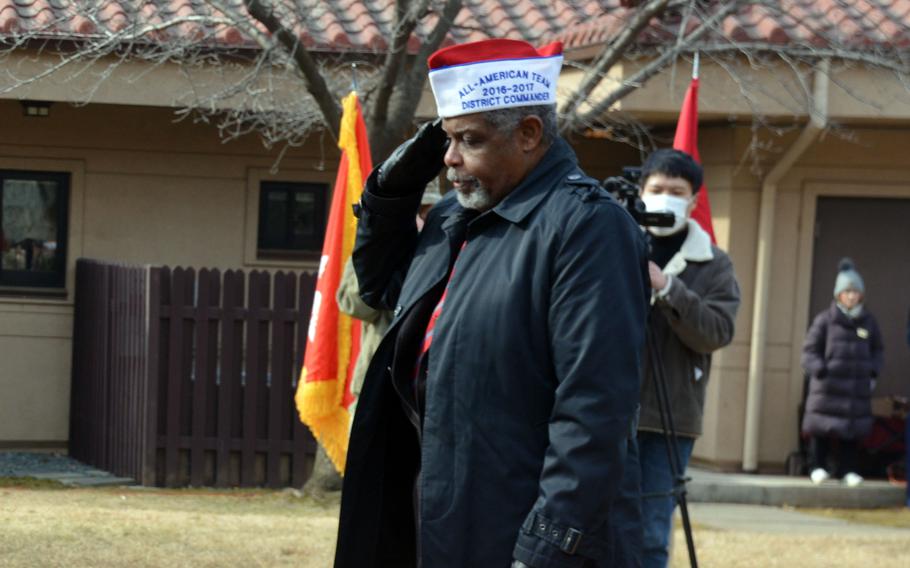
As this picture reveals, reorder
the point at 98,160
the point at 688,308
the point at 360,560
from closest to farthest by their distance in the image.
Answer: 1. the point at 360,560
2. the point at 688,308
3. the point at 98,160

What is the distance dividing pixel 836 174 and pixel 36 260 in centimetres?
680

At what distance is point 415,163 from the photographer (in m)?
3.43

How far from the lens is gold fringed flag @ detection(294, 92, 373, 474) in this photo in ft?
26.0

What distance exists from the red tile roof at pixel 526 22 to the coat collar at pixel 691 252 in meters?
4.36

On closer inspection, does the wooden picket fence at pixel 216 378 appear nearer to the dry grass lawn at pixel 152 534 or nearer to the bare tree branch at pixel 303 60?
the dry grass lawn at pixel 152 534

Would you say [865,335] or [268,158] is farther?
[268,158]

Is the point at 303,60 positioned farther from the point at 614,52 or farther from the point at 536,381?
the point at 536,381

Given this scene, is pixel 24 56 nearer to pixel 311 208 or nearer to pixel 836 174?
pixel 311 208

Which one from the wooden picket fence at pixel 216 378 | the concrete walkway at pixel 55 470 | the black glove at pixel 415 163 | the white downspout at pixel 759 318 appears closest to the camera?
the black glove at pixel 415 163

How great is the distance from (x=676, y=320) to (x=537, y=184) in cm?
223

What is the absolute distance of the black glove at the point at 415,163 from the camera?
341cm

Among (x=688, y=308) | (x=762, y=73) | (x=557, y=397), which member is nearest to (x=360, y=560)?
(x=557, y=397)

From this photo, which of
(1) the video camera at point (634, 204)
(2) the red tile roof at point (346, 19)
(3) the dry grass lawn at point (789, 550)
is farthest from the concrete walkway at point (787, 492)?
(1) the video camera at point (634, 204)

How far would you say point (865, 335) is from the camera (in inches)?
430
